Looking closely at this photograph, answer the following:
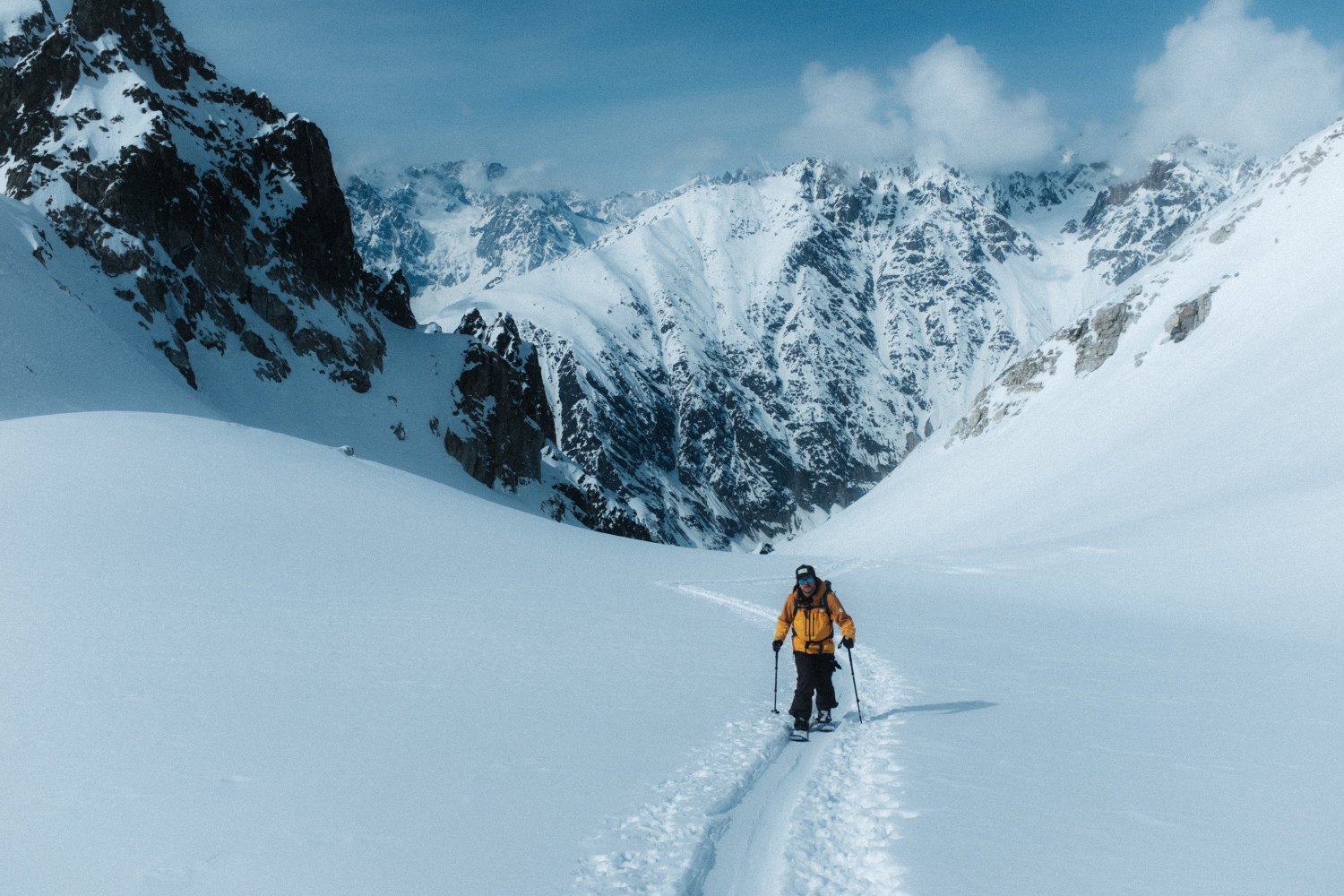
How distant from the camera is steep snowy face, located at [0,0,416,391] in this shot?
77.4 m

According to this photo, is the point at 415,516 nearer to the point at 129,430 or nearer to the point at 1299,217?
the point at 129,430

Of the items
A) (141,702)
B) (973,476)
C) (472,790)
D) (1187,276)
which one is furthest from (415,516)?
(1187,276)

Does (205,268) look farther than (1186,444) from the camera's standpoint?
Yes

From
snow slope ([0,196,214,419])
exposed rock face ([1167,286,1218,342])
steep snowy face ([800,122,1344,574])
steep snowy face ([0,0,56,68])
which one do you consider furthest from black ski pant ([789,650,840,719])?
steep snowy face ([0,0,56,68])

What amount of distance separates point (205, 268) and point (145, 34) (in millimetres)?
28652

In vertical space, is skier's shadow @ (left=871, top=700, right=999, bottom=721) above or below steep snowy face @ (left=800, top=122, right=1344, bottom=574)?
below

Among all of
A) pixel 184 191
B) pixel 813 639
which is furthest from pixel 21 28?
pixel 813 639

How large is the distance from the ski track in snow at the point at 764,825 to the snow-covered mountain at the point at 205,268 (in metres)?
50.8

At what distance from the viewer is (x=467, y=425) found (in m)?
108

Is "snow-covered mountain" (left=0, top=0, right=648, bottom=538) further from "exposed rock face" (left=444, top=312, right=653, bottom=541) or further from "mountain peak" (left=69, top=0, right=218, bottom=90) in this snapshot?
"exposed rock face" (left=444, top=312, right=653, bottom=541)

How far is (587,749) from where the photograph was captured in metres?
8.70

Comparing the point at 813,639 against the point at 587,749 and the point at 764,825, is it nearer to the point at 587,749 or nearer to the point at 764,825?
the point at 587,749

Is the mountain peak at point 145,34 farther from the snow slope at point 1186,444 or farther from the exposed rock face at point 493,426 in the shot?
the snow slope at point 1186,444

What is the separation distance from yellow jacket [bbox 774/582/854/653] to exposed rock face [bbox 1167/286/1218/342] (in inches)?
3612
